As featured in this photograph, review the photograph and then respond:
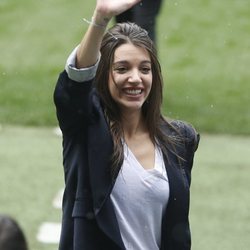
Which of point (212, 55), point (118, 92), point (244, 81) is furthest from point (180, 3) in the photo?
point (118, 92)

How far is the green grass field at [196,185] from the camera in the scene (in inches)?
295

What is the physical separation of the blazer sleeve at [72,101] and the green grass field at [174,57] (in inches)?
268

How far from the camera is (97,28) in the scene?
375 cm

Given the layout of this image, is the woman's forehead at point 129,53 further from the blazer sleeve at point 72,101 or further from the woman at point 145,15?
the woman at point 145,15

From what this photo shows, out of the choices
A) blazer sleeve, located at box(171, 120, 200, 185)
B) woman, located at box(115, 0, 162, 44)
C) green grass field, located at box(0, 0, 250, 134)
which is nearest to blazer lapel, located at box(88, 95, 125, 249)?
blazer sleeve, located at box(171, 120, 200, 185)

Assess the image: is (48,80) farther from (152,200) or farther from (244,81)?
(152,200)

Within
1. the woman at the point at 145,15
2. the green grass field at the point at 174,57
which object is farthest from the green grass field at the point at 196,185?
the woman at the point at 145,15

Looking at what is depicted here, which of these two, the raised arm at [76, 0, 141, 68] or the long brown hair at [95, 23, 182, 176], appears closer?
the raised arm at [76, 0, 141, 68]

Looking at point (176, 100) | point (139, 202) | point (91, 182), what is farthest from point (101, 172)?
point (176, 100)

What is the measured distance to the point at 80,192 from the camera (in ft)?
12.8

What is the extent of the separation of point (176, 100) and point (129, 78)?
25.2 feet

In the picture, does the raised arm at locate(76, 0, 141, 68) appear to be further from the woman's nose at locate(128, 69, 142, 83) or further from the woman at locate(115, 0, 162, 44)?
the woman at locate(115, 0, 162, 44)

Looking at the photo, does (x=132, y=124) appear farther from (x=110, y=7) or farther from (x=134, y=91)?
(x=110, y=7)

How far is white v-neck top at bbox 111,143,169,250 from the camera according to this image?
12.7 feet
